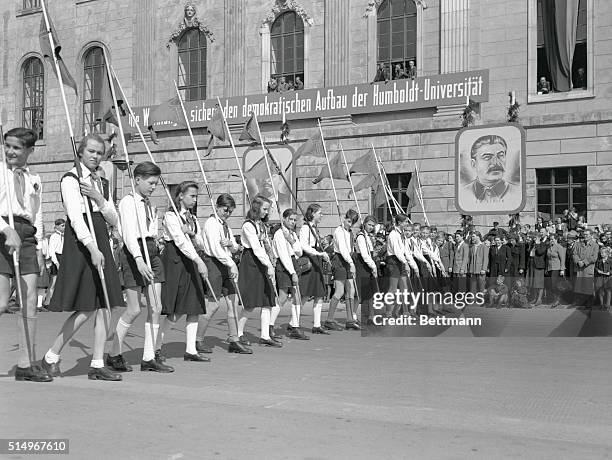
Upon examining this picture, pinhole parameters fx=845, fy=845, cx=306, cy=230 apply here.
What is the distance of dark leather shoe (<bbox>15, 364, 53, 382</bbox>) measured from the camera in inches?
270

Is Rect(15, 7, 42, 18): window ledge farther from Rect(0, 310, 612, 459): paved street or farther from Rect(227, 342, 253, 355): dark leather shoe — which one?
Rect(227, 342, 253, 355): dark leather shoe

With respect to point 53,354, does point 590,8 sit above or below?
above

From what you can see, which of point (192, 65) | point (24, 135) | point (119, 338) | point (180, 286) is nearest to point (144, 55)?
point (192, 65)

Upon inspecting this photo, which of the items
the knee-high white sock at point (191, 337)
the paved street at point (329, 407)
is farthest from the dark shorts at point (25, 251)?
the knee-high white sock at point (191, 337)

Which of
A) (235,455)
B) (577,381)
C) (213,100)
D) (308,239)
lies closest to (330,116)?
(213,100)

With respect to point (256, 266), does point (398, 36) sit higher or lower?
higher

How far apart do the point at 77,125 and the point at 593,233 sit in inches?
919

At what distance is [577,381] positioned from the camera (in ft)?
25.1

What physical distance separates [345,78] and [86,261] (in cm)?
2183

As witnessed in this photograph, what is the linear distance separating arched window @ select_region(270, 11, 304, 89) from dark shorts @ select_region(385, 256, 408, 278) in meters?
15.9

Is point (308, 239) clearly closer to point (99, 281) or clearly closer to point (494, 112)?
point (99, 281)

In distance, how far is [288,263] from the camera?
11.4 m

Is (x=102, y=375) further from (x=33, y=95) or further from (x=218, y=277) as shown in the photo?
(x=33, y=95)

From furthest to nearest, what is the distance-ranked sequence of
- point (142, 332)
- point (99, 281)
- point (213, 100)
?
1. point (213, 100)
2. point (142, 332)
3. point (99, 281)
